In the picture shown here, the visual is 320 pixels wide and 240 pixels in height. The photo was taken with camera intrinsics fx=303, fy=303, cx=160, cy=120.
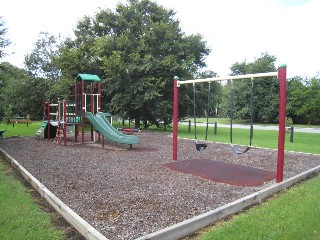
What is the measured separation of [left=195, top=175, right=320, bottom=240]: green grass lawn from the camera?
398 centimetres

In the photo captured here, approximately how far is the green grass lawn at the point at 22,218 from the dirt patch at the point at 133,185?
51 centimetres

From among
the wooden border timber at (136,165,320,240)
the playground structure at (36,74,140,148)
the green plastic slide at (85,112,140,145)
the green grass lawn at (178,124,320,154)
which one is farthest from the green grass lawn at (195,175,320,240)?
the green grass lawn at (178,124,320,154)

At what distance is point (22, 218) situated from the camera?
4.50 m

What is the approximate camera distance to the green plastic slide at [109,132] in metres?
12.0

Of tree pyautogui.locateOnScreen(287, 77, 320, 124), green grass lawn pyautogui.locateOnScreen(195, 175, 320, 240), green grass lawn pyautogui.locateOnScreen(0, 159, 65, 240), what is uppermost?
tree pyautogui.locateOnScreen(287, 77, 320, 124)

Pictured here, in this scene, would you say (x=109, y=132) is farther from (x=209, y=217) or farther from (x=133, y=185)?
(x=209, y=217)

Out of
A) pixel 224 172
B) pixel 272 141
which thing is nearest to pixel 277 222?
pixel 224 172

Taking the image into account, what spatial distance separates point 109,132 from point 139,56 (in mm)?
9768

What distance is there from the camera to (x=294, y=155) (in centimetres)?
1112

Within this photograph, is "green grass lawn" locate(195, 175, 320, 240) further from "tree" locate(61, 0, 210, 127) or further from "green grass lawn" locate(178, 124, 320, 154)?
"tree" locate(61, 0, 210, 127)

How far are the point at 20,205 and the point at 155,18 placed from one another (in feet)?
67.5

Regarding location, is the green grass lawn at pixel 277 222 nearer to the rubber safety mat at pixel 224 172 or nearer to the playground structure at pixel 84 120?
the rubber safety mat at pixel 224 172

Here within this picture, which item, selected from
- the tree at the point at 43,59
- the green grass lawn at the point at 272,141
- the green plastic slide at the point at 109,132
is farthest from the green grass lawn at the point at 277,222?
the tree at the point at 43,59

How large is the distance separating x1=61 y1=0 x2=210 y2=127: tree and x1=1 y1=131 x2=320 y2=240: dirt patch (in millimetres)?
10221
